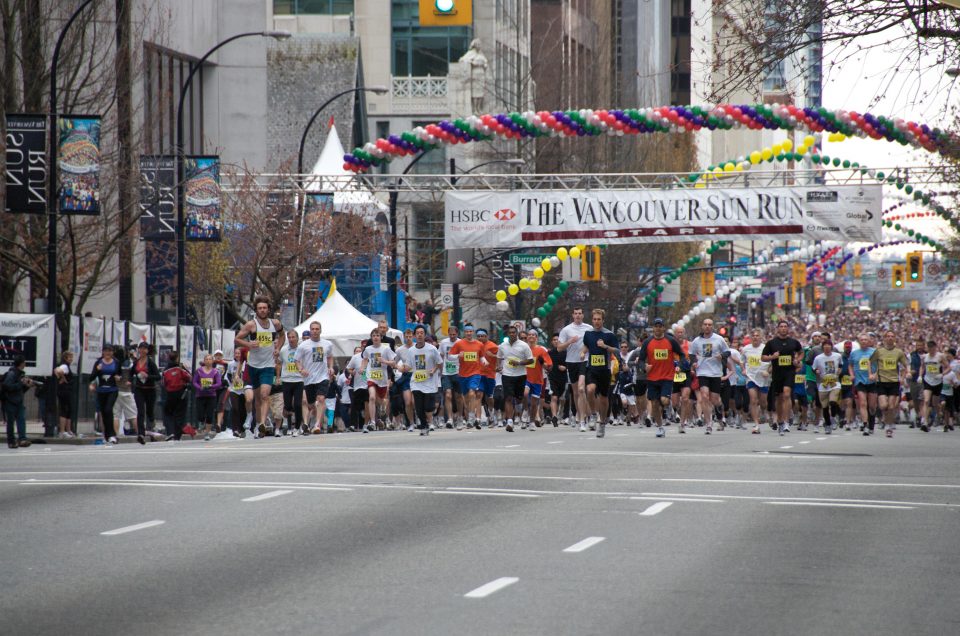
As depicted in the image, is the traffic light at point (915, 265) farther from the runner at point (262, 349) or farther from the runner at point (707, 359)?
the runner at point (262, 349)

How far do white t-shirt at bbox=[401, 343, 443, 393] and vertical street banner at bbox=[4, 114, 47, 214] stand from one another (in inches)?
263

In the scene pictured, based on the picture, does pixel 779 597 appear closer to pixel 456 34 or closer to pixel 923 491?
pixel 923 491

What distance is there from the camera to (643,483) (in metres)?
15.2

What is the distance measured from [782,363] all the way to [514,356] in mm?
4616

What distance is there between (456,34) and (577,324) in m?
51.5

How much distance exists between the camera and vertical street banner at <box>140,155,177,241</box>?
31766 millimetres

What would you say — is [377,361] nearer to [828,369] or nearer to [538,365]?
[538,365]

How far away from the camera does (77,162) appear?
26.9 metres

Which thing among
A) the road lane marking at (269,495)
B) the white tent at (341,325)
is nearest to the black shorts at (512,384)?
the white tent at (341,325)

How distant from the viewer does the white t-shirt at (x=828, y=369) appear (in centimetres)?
3105

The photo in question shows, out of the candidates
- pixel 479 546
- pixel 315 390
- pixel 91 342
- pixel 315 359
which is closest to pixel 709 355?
pixel 315 359

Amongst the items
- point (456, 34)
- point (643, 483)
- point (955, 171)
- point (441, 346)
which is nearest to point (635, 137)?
point (456, 34)

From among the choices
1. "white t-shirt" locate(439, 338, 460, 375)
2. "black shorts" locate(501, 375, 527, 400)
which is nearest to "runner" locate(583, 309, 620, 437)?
"black shorts" locate(501, 375, 527, 400)

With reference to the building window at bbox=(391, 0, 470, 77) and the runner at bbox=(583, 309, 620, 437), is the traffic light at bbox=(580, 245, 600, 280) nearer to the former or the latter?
the runner at bbox=(583, 309, 620, 437)
